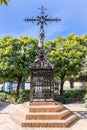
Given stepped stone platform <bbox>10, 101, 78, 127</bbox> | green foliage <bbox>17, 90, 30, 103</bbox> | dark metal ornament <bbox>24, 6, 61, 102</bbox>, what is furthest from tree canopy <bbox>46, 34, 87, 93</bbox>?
stepped stone platform <bbox>10, 101, 78, 127</bbox>

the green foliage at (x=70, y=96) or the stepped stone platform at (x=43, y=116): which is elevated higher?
the green foliage at (x=70, y=96)

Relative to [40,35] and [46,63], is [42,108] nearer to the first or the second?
[46,63]

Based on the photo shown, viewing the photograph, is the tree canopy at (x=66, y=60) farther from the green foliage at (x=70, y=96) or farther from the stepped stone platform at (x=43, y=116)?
the stepped stone platform at (x=43, y=116)

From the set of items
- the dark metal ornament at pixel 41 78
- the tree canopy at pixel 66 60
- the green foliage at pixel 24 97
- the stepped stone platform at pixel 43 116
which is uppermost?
the tree canopy at pixel 66 60

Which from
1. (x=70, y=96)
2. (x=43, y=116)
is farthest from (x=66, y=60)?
(x=43, y=116)

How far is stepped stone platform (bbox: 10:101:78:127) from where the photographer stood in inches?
421

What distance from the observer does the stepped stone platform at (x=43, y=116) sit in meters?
10.7

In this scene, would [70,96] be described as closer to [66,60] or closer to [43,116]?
[66,60]

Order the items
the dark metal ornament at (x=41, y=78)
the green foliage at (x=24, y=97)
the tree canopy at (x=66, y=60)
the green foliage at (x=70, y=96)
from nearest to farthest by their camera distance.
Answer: the dark metal ornament at (x=41, y=78) → the green foliage at (x=24, y=97) → the green foliage at (x=70, y=96) → the tree canopy at (x=66, y=60)

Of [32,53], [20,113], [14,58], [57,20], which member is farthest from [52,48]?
[20,113]

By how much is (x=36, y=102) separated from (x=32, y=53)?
1186 centimetres

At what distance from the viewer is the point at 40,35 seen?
1322cm

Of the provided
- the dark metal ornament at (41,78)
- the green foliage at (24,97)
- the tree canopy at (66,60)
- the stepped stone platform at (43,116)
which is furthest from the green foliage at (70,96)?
the stepped stone platform at (43,116)

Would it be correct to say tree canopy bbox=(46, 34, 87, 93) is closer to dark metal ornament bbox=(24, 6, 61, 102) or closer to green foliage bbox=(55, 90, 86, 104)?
green foliage bbox=(55, 90, 86, 104)
